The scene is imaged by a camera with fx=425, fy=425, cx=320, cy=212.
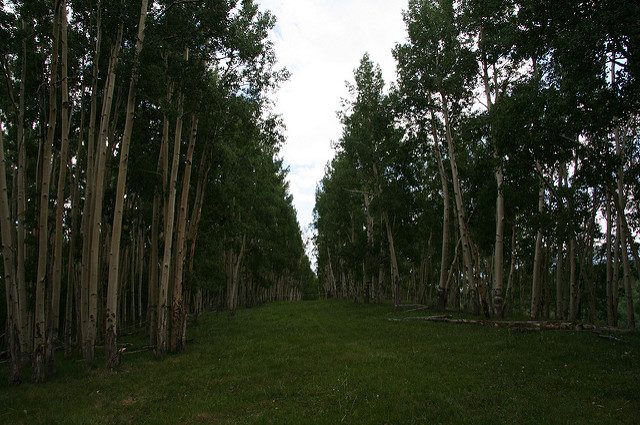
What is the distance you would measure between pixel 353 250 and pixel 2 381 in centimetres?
2895

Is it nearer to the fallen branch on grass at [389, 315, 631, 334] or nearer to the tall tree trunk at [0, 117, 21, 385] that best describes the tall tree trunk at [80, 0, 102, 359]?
the tall tree trunk at [0, 117, 21, 385]

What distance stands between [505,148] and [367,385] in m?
8.52

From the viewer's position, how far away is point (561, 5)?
9.68 metres

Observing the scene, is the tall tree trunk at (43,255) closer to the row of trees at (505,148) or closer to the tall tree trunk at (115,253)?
the tall tree trunk at (115,253)

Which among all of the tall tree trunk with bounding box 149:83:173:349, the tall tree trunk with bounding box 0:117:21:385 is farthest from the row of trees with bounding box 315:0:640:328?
the tall tree trunk with bounding box 0:117:21:385

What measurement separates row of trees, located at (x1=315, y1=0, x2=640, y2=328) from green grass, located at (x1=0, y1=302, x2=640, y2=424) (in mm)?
5873

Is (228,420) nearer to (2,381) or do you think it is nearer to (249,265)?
(2,381)

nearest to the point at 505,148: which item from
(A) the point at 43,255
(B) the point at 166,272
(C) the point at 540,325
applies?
(C) the point at 540,325

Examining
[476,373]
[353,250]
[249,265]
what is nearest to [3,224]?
[476,373]

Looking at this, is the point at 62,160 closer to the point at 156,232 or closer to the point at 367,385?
the point at 156,232

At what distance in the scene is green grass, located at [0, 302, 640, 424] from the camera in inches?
292

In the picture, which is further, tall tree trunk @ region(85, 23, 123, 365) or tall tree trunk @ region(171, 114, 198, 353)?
tall tree trunk @ region(171, 114, 198, 353)

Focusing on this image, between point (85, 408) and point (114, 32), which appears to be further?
point (114, 32)

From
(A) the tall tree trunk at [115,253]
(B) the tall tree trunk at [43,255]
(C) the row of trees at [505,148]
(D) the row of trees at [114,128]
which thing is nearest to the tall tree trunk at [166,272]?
(D) the row of trees at [114,128]
